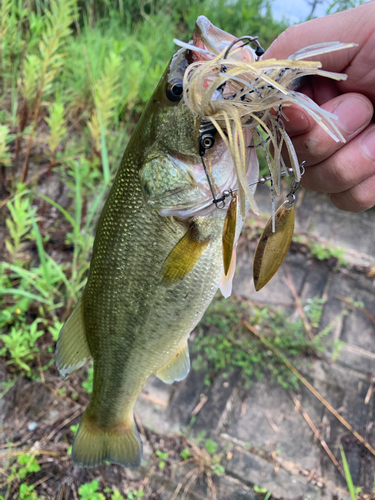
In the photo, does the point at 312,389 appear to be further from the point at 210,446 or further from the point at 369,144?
the point at 369,144

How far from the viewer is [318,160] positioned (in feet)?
3.84

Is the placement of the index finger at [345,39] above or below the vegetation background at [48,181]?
above

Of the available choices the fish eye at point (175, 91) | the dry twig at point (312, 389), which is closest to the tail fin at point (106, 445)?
the dry twig at point (312, 389)

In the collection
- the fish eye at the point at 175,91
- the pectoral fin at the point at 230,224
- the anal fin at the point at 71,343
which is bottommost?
the anal fin at the point at 71,343

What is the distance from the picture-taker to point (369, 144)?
1105 mm

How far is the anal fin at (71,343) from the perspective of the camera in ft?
3.97

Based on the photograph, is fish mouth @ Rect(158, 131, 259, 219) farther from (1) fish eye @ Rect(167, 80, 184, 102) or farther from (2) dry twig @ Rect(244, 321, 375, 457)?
(2) dry twig @ Rect(244, 321, 375, 457)

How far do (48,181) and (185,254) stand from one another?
6.55ft

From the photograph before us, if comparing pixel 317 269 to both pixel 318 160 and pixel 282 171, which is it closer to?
pixel 318 160

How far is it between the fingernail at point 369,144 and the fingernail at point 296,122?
9.2 inches

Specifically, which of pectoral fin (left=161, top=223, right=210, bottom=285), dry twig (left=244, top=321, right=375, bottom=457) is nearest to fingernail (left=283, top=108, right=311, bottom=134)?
pectoral fin (left=161, top=223, right=210, bottom=285)

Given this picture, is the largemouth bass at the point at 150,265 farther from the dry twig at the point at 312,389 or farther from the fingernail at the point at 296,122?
the dry twig at the point at 312,389

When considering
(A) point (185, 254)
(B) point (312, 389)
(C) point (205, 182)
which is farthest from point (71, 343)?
(B) point (312, 389)

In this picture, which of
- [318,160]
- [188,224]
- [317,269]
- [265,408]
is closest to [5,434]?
[265,408]
